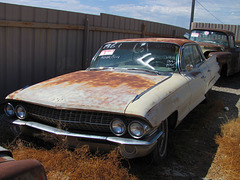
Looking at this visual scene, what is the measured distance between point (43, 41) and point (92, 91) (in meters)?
3.50

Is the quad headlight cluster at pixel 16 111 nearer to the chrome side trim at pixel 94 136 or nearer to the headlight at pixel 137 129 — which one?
the chrome side trim at pixel 94 136

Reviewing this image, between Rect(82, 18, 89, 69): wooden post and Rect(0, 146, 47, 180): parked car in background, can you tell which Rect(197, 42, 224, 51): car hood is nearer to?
Rect(82, 18, 89, 69): wooden post

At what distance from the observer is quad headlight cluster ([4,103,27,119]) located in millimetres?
3504

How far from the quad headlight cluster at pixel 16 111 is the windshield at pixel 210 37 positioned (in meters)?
7.52

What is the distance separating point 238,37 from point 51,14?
37.0 feet

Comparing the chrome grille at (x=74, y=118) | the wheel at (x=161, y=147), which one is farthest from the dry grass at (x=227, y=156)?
the chrome grille at (x=74, y=118)

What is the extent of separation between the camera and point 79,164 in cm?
294

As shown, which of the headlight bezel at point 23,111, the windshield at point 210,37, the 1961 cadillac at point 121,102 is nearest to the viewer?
the 1961 cadillac at point 121,102

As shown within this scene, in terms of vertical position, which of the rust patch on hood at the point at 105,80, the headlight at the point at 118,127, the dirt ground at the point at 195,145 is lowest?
the dirt ground at the point at 195,145

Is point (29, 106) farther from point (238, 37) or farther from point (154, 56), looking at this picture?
point (238, 37)

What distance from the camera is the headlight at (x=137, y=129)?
293 centimetres

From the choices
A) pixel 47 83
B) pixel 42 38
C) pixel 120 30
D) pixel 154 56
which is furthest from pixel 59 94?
pixel 120 30

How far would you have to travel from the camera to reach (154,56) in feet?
15.1

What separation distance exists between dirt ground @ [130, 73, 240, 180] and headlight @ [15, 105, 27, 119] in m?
Answer: 1.48
